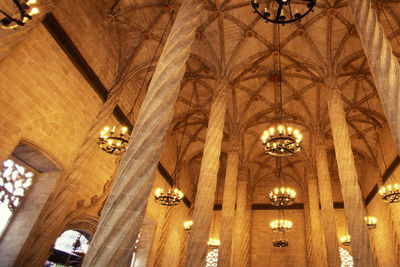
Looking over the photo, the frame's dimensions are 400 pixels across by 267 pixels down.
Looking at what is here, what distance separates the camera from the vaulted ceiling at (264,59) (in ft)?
40.7

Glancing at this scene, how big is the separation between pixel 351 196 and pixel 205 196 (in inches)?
167

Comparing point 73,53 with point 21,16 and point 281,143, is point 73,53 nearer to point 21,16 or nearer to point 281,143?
point 21,16

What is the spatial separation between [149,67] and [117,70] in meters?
1.54

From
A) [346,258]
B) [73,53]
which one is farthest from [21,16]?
[346,258]

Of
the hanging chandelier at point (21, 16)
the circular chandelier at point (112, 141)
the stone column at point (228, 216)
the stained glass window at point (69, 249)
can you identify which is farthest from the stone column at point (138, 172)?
the stained glass window at point (69, 249)

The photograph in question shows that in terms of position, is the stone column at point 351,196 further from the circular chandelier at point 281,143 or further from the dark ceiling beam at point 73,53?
the dark ceiling beam at point 73,53

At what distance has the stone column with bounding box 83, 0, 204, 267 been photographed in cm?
339

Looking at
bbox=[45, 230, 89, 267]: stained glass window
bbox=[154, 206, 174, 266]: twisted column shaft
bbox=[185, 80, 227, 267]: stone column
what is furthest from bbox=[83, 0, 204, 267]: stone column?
bbox=[154, 206, 174, 266]: twisted column shaft

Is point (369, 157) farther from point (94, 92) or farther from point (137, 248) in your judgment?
point (94, 92)

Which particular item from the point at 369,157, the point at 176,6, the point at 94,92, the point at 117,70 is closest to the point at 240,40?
the point at 176,6

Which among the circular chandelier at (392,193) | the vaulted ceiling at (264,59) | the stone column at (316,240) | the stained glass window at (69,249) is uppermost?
the vaulted ceiling at (264,59)

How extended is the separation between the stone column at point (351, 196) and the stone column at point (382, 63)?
3.55 metres

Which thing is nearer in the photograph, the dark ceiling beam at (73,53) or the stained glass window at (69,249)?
the dark ceiling beam at (73,53)

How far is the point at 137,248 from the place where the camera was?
1590 cm
